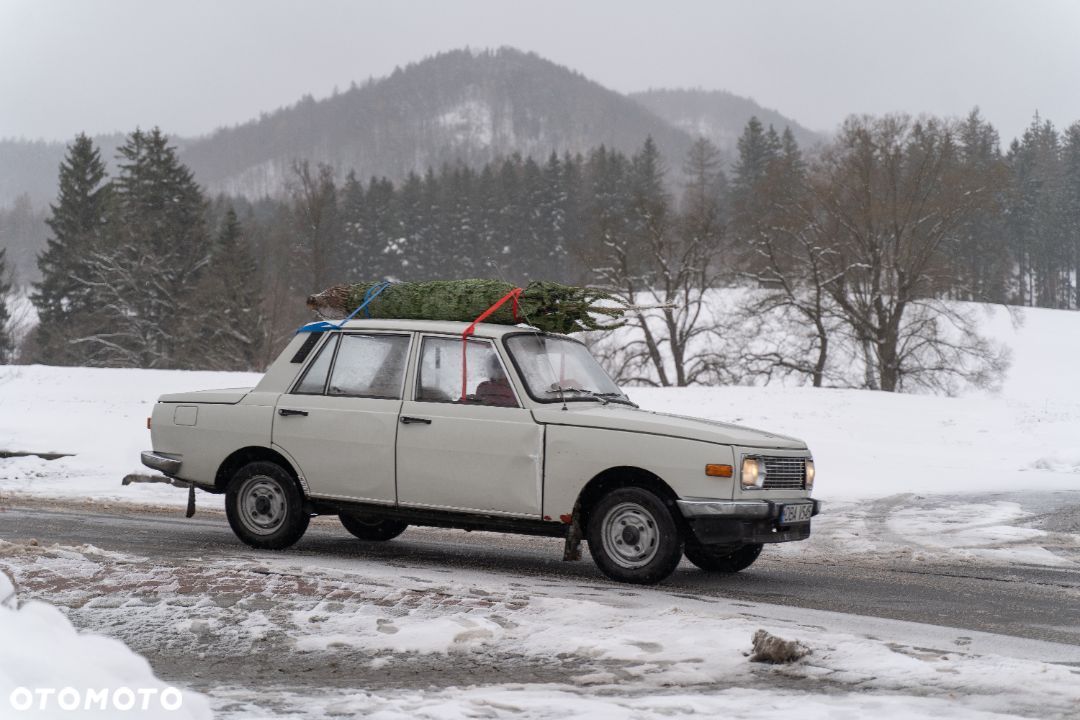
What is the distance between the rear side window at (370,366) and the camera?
28.5 ft

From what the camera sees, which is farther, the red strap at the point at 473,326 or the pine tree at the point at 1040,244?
the pine tree at the point at 1040,244

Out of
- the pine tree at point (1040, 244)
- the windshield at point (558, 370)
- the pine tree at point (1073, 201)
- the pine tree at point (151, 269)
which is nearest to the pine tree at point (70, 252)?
the pine tree at point (151, 269)

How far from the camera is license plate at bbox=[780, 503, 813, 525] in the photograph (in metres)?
7.75

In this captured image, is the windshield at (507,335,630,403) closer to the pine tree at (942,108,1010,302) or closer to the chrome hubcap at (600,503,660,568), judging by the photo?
the chrome hubcap at (600,503,660,568)

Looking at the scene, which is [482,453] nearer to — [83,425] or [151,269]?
[83,425]

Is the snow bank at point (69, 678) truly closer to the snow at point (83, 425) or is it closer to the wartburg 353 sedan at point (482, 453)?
the wartburg 353 sedan at point (482, 453)

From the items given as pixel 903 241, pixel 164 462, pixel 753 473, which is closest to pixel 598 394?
pixel 753 473

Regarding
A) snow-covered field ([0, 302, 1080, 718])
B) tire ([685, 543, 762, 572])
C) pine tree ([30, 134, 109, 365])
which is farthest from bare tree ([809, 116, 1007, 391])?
pine tree ([30, 134, 109, 365])

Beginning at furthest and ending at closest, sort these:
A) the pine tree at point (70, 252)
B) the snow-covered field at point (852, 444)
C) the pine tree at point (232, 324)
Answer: the pine tree at point (70, 252)
the pine tree at point (232, 324)
the snow-covered field at point (852, 444)

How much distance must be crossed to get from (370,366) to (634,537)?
8.58 feet

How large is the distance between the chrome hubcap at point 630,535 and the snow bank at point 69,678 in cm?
406

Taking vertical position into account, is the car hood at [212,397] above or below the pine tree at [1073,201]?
below

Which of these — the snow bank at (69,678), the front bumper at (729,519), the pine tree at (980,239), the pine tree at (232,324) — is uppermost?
the pine tree at (980,239)

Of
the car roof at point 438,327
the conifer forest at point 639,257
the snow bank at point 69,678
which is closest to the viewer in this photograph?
the snow bank at point 69,678
